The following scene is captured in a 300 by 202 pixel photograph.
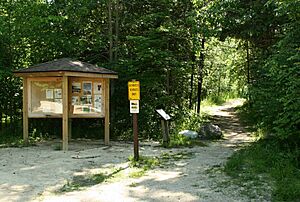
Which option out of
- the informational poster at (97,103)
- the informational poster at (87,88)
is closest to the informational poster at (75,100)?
the informational poster at (87,88)

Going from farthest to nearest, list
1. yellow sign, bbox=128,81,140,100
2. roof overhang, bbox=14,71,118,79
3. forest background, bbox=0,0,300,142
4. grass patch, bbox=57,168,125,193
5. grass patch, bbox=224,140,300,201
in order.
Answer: forest background, bbox=0,0,300,142 < roof overhang, bbox=14,71,118,79 < yellow sign, bbox=128,81,140,100 < grass patch, bbox=57,168,125,193 < grass patch, bbox=224,140,300,201

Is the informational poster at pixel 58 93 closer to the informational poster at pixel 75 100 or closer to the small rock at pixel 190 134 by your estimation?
the informational poster at pixel 75 100

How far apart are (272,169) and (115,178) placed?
10.2 feet

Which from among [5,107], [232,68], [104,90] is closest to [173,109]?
[104,90]

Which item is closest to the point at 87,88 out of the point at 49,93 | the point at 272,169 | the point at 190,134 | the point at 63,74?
the point at 49,93

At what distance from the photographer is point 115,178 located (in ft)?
23.7

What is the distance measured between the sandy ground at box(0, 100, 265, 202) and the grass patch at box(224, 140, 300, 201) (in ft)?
1.15

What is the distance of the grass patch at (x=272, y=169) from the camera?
5914mm

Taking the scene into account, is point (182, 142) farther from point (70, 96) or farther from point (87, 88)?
point (70, 96)

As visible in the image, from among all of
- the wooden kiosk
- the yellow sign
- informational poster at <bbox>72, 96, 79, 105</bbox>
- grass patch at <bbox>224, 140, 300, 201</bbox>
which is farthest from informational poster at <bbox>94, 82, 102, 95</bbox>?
grass patch at <bbox>224, 140, 300, 201</bbox>

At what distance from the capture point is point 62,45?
13.8 metres

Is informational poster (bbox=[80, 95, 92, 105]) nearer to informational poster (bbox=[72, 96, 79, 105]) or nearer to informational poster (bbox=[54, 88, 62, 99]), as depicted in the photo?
informational poster (bbox=[72, 96, 79, 105])

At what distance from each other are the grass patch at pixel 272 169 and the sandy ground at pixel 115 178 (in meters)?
0.35

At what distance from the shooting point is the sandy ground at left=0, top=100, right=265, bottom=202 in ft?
19.7
